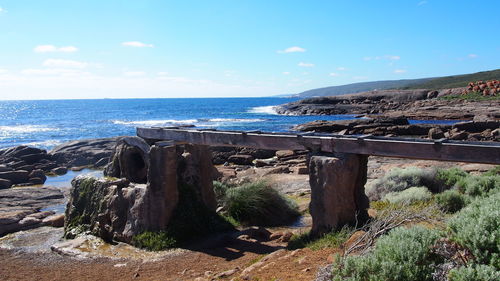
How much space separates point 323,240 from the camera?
8.25 m

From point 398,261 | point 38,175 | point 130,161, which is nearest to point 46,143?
point 38,175

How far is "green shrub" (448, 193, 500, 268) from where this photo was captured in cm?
455

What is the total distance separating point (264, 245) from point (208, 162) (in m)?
3.08

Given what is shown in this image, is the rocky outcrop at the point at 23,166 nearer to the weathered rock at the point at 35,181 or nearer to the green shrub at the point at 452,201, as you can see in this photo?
the weathered rock at the point at 35,181

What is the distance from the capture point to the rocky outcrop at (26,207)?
14.3 m

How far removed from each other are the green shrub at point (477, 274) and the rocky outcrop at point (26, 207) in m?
13.2

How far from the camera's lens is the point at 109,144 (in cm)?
3384

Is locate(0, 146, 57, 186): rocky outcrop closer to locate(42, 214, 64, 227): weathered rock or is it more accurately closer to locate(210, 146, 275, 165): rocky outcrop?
locate(42, 214, 64, 227): weathered rock

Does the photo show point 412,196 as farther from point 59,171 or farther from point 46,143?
point 46,143

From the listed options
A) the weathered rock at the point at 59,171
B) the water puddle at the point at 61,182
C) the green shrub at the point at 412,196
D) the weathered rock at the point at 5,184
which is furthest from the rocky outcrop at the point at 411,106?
the weathered rock at the point at 5,184

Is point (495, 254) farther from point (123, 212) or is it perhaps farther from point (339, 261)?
point (123, 212)

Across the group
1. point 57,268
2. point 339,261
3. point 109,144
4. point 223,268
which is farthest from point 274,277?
point 109,144

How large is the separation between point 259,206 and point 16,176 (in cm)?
1845

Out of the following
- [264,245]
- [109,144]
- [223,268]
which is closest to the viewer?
[223,268]
